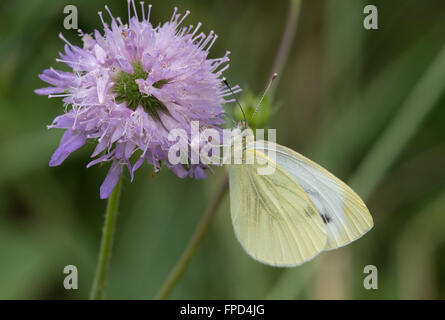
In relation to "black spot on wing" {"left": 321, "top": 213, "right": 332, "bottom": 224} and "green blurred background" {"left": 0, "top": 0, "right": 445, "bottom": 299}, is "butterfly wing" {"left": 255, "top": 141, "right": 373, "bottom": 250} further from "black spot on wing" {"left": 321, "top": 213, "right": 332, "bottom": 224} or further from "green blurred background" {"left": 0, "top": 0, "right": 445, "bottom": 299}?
"green blurred background" {"left": 0, "top": 0, "right": 445, "bottom": 299}

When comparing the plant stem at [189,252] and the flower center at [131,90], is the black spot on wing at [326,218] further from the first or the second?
the flower center at [131,90]

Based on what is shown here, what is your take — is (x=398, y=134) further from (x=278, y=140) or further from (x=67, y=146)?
(x=67, y=146)

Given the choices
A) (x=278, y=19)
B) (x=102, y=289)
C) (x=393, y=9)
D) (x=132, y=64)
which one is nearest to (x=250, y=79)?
(x=278, y=19)

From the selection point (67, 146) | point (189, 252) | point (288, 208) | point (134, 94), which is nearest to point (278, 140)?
point (288, 208)

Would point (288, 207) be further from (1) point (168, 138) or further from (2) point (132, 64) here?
(2) point (132, 64)

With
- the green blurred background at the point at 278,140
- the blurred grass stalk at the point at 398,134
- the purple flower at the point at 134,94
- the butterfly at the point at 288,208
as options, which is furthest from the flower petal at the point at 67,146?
the blurred grass stalk at the point at 398,134

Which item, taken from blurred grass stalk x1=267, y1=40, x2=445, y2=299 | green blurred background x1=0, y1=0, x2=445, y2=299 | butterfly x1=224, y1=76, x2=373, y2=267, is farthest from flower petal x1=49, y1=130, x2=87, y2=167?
blurred grass stalk x1=267, y1=40, x2=445, y2=299

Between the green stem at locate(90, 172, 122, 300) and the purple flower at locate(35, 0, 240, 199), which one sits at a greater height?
the purple flower at locate(35, 0, 240, 199)
